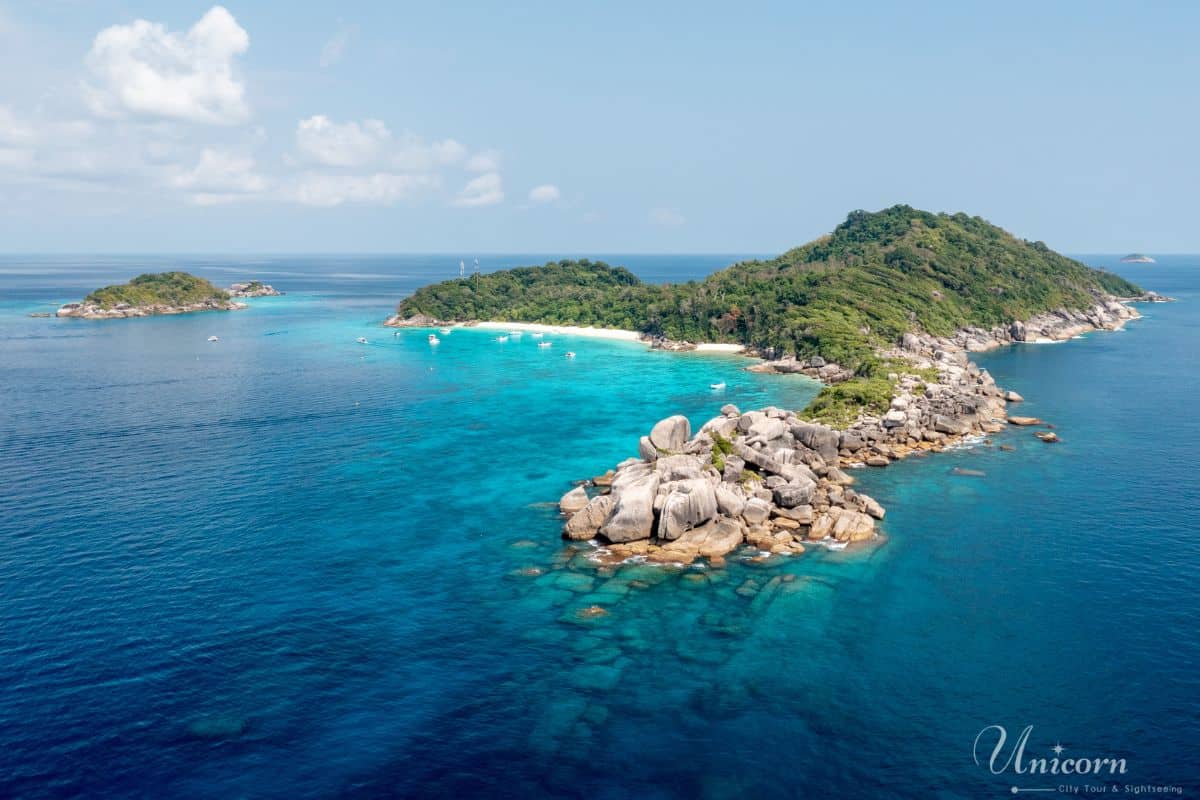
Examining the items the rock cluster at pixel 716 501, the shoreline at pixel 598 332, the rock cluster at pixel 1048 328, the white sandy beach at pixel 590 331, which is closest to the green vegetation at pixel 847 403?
the rock cluster at pixel 716 501

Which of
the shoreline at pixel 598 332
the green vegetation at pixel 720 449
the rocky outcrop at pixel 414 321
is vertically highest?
the rocky outcrop at pixel 414 321

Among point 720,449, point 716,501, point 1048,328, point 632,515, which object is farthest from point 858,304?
point 632,515

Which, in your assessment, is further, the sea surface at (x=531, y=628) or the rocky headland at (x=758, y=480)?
the rocky headland at (x=758, y=480)

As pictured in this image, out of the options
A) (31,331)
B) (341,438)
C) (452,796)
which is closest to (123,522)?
(341,438)

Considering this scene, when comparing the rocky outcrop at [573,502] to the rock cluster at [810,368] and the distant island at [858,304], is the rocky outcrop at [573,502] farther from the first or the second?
the rock cluster at [810,368]

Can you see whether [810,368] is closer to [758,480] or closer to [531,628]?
[758,480]

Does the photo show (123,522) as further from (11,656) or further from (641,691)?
(641,691)
